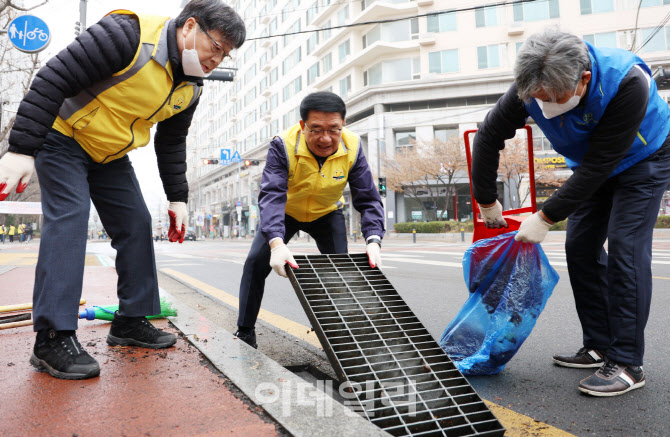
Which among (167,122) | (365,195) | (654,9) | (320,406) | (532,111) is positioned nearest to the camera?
(320,406)

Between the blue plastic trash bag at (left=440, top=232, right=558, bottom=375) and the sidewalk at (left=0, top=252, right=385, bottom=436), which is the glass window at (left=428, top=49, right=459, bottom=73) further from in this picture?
the sidewalk at (left=0, top=252, right=385, bottom=436)

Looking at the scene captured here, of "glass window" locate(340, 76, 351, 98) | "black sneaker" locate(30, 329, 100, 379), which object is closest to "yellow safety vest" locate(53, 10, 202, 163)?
"black sneaker" locate(30, 329, 100, 379)

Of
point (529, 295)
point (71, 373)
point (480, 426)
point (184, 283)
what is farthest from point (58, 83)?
point (184, 283)

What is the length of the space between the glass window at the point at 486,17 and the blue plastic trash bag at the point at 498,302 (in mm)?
30315

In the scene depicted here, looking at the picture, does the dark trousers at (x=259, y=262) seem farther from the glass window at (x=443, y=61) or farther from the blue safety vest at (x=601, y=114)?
the glass window at (x=443, y=61)

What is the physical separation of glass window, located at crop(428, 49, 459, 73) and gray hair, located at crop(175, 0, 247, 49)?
96.5ft

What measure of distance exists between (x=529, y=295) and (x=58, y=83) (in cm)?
225

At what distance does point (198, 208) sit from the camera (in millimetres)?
66000

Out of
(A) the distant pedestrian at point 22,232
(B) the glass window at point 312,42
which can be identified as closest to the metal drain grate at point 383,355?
(B) the glass window at point 312,42

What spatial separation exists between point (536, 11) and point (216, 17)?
102 feet

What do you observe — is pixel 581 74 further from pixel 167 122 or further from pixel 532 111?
pixel 167 122

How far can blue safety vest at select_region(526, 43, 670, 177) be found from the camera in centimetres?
192

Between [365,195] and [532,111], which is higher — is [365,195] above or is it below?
below

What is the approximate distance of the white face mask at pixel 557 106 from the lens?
194 centimetres
